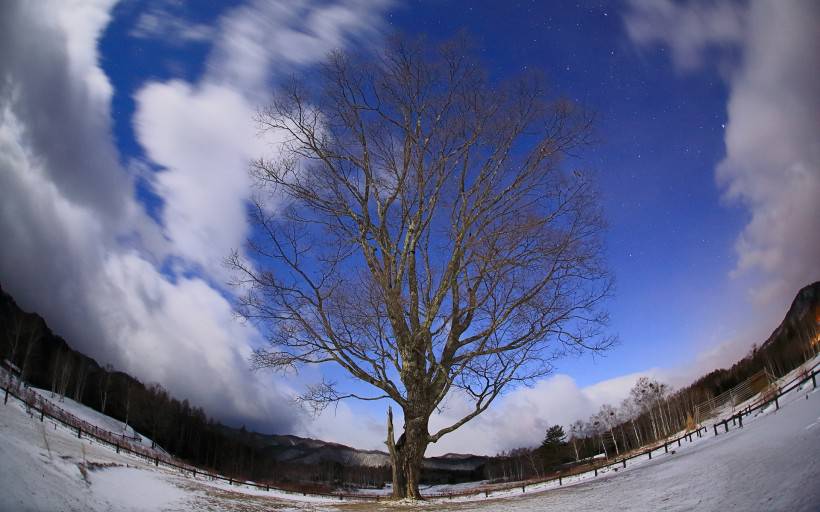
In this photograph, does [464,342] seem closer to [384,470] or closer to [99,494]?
[99,494]

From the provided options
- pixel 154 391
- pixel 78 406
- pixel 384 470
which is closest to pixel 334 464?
pixel 384 470

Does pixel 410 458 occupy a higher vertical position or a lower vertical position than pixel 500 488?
higher

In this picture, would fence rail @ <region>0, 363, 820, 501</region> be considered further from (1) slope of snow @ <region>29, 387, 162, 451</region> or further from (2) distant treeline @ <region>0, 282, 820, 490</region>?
(2) distant treeline @ <region>0, 282, 820, 490</region>

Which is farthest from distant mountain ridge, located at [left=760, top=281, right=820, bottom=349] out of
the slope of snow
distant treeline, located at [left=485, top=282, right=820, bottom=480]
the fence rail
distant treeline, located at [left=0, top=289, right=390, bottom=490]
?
the slope of snow

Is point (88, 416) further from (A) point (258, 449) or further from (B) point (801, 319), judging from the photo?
(B) point (801, 319)

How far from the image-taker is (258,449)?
127125 mm

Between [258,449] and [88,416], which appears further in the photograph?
[258,449]

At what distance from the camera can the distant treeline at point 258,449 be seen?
231ft

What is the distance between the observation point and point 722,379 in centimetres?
8838

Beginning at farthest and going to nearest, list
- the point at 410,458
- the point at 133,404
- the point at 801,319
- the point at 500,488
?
the point at 133,404 → the point at 801,319 → the point at 500,488 → the point at 410,458

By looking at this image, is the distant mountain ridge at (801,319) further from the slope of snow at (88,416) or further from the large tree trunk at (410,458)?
the slope of snow at (88,416)

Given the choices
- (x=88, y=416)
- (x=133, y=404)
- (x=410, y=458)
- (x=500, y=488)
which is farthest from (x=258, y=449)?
(x=410, y=458)

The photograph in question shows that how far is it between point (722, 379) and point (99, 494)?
114 m

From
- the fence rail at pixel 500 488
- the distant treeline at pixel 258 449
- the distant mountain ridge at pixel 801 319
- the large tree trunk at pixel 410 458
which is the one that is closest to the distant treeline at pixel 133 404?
the distant treeline at pixel 258 449
